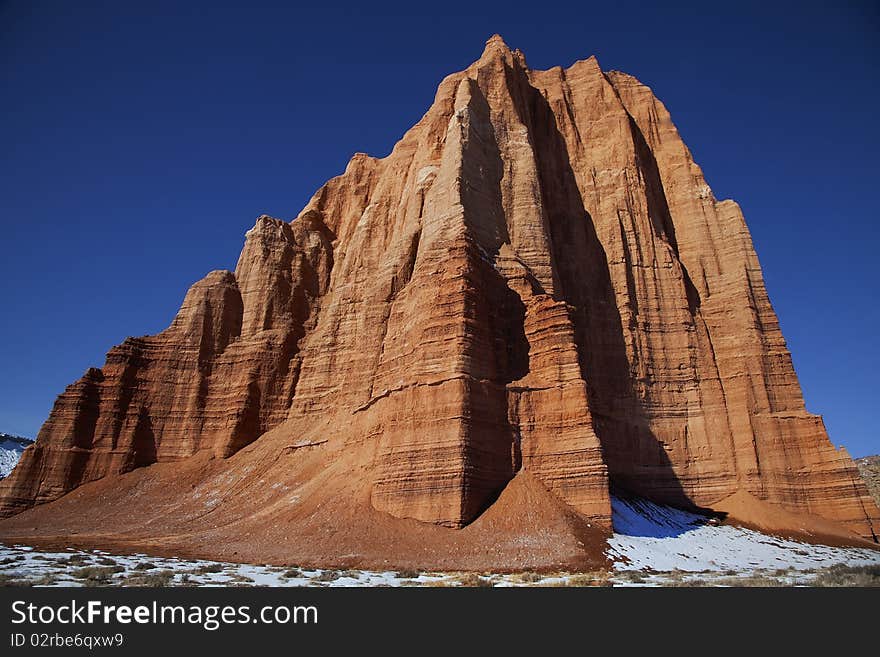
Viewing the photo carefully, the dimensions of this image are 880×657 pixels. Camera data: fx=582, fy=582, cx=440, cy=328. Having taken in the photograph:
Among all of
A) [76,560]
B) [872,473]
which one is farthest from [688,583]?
[872,473]

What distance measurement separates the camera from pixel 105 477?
46.0m

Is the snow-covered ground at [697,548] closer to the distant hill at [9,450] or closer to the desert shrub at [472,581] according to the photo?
the desert shrub at [472,581]

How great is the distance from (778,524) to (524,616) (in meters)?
30.5

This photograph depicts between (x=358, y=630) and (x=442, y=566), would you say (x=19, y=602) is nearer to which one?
(x=358, y=630)

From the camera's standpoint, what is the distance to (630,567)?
24.5m

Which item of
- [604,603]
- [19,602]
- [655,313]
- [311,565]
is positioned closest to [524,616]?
[604,603]

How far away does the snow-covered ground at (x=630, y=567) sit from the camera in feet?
60.5

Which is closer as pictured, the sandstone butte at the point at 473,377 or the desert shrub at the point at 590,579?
the desert shrub at the point at 590,579

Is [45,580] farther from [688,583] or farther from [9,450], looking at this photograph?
[9,450]

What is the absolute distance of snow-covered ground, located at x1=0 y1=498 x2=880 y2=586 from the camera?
1844cm

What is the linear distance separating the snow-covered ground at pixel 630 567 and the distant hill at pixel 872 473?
2508cm

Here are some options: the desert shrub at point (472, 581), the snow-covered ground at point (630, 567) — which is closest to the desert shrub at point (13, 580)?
the snow-covered ground at point (630, 567)

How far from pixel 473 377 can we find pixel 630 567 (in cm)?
1179

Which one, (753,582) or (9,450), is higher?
(9,450)
